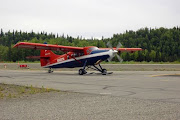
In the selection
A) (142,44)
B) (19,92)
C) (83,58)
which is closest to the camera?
(19,92)

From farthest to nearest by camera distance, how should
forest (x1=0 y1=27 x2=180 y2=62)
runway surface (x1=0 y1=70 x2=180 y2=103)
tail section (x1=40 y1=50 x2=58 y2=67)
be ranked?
forest (x1=0 y1=27 x2=180 y2=62)
tail section (x1=40 y1=50 x2=58 y2=67)
runway surface (x1=0 y1=70 x2=180 y2=103)

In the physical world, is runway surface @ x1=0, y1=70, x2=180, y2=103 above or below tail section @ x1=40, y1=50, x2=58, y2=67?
below

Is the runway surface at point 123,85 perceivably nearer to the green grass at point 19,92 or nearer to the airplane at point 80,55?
the green grass at point 19,92

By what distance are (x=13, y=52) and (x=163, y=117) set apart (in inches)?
5107

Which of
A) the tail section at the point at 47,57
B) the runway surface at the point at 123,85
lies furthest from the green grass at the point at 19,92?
the tail section at the point at 47,57

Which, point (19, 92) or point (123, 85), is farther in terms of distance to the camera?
point (123, 85)

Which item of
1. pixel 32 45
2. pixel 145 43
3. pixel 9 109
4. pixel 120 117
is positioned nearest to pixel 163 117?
pixel 120 117

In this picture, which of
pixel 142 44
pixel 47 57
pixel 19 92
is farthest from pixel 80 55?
pixel 142 44

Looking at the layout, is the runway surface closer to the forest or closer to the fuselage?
the fuselage

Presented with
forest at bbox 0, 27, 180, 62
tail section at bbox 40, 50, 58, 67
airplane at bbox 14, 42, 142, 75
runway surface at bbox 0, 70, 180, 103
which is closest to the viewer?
runway surface at bbox 0, 70, 180, 103

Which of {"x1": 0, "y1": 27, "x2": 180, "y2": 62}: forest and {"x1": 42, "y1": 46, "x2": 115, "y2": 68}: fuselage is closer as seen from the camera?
{"x1": 42, "y1": 46, "x2": 115, "y2": 68}: fuselage

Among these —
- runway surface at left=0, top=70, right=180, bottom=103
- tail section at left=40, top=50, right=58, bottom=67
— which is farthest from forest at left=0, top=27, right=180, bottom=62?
runway surface at left=0, top=70, right=180, bottom=103

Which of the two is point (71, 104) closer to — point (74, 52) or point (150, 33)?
point (74, 52)

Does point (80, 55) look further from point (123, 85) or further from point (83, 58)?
point (123, 85)
